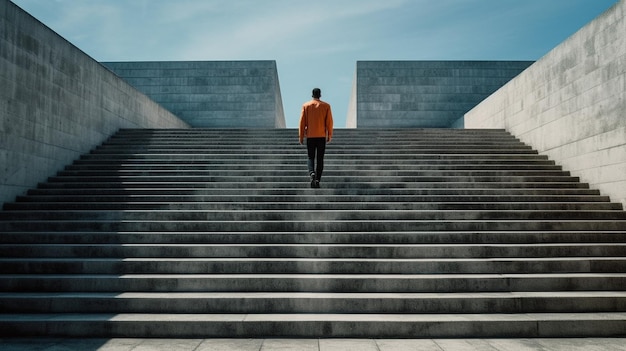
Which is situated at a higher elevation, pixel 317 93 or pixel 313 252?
pixel 317 93

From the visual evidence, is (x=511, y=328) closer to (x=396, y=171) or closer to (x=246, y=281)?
(x=246, y=281)

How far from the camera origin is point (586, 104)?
805 cm

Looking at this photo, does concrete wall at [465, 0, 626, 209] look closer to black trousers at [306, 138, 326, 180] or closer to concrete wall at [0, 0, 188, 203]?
black trousers at [306, 138, 326, 180]

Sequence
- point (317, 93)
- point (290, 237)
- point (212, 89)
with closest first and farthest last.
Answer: point (290, 237), point (317, 93), point (212, 89)

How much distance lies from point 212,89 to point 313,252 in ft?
60.6

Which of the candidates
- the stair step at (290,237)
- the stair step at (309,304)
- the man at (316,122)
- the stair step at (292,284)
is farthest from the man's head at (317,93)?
the stair step at (309,304)

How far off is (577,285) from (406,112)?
17.5m

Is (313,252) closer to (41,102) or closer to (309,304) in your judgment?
(309,304)

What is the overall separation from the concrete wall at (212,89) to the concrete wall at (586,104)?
14.2 m

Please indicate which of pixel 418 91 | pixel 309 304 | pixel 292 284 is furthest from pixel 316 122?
pixel 418 91

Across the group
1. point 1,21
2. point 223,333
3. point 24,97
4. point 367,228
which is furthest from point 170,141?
point 223,333

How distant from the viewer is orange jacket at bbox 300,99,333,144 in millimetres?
7238

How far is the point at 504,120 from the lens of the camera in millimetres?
12258

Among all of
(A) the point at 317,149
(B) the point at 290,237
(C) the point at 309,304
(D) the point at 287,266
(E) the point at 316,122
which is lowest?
(C) the point at 309,304
